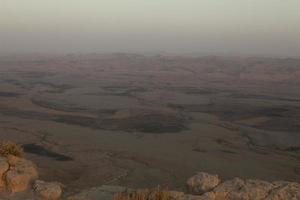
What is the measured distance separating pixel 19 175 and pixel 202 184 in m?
3.87

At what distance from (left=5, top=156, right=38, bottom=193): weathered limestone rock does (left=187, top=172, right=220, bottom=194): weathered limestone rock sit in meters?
3.45

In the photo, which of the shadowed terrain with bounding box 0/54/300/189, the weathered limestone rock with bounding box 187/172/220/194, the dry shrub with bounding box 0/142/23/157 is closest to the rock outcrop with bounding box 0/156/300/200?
the weathered limestone rock with bounding box 187/172/220/194

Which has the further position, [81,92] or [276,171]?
[81,92]

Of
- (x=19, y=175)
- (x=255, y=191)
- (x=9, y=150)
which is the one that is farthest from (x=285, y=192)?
(x=9, y=150)

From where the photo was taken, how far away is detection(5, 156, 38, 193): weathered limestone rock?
9.76 m

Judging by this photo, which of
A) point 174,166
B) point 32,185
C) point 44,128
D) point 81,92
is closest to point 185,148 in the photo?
point 174,166

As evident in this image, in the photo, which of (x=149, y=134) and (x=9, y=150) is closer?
(x=9, y=150)

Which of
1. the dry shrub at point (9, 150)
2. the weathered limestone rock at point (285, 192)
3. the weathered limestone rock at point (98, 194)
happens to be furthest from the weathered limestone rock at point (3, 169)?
the weathered limestone rock at point (285, 192)

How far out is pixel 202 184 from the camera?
9453mm

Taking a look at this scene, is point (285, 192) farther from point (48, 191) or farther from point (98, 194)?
point (48, 191)

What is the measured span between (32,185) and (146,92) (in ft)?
122

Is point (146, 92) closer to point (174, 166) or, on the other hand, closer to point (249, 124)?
point (249, 124)

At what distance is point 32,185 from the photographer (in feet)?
32.9

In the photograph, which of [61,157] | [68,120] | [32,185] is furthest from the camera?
[68,120]
